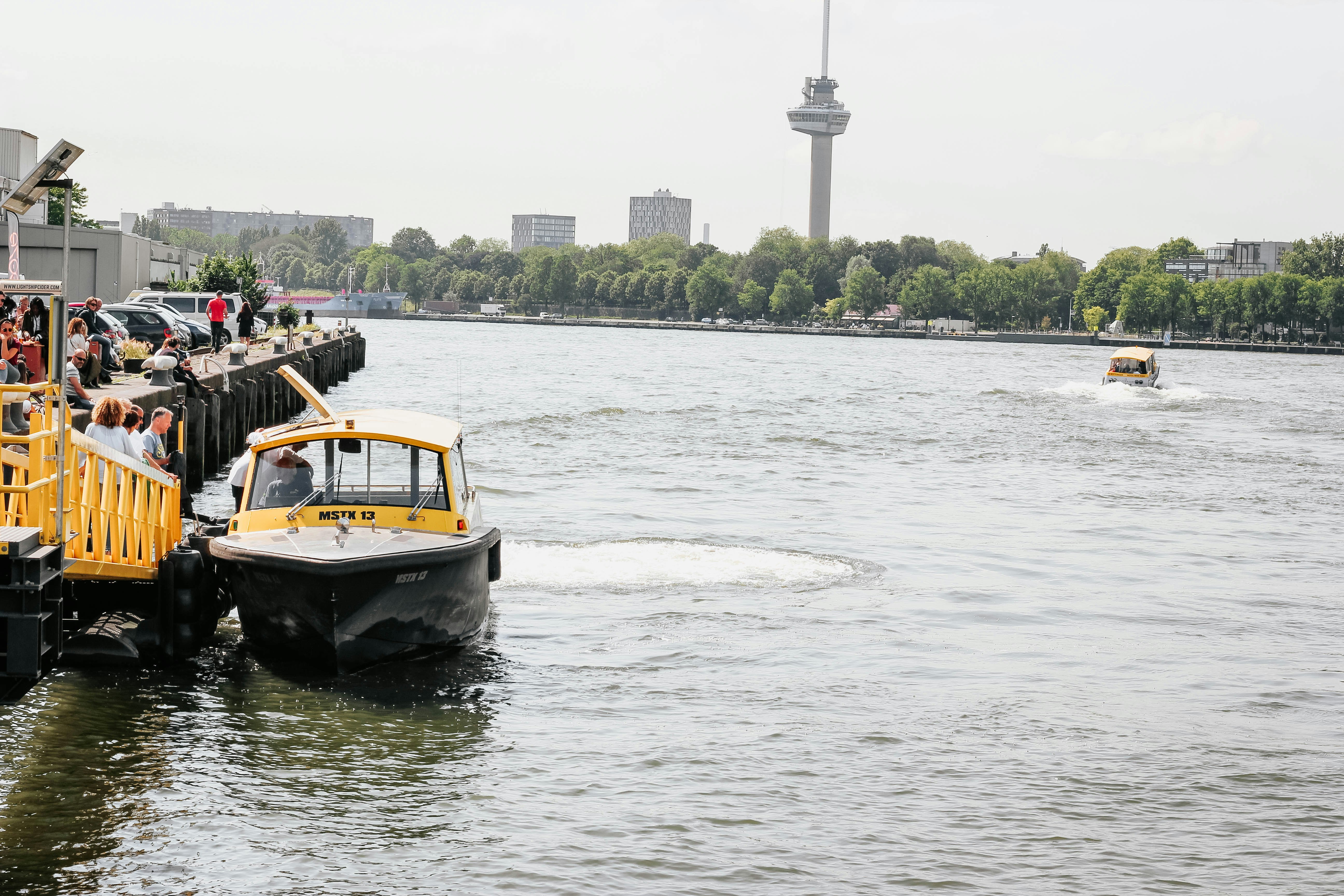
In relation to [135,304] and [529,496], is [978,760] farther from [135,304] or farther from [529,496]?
[135,304]

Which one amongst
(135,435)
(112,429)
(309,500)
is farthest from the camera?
(135,435)

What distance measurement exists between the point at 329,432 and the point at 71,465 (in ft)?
10.4

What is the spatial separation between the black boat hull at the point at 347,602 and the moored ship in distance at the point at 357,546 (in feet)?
0.04

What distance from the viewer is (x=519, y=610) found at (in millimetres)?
17172

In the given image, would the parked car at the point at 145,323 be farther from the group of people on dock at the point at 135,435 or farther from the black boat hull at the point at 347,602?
the black boat hull at the point at 347,602

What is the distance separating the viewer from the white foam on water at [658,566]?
63.2 feet

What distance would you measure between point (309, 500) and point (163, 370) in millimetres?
12186

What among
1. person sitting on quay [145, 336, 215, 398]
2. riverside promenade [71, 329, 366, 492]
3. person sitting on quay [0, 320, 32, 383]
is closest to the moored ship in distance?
riverside promenade [71, 329, 366, 492]

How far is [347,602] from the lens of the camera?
41.9ft

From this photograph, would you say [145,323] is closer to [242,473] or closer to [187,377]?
[187,377]

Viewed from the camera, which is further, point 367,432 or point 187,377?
point 187,377

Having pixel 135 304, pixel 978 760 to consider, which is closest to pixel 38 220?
pixel 135 304

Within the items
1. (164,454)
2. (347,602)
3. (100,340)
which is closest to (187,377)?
(100,340)

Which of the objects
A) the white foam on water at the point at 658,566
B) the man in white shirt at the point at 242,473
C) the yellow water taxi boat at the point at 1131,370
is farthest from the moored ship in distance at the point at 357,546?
the yellow water taxi boat at the point at 1131,370
